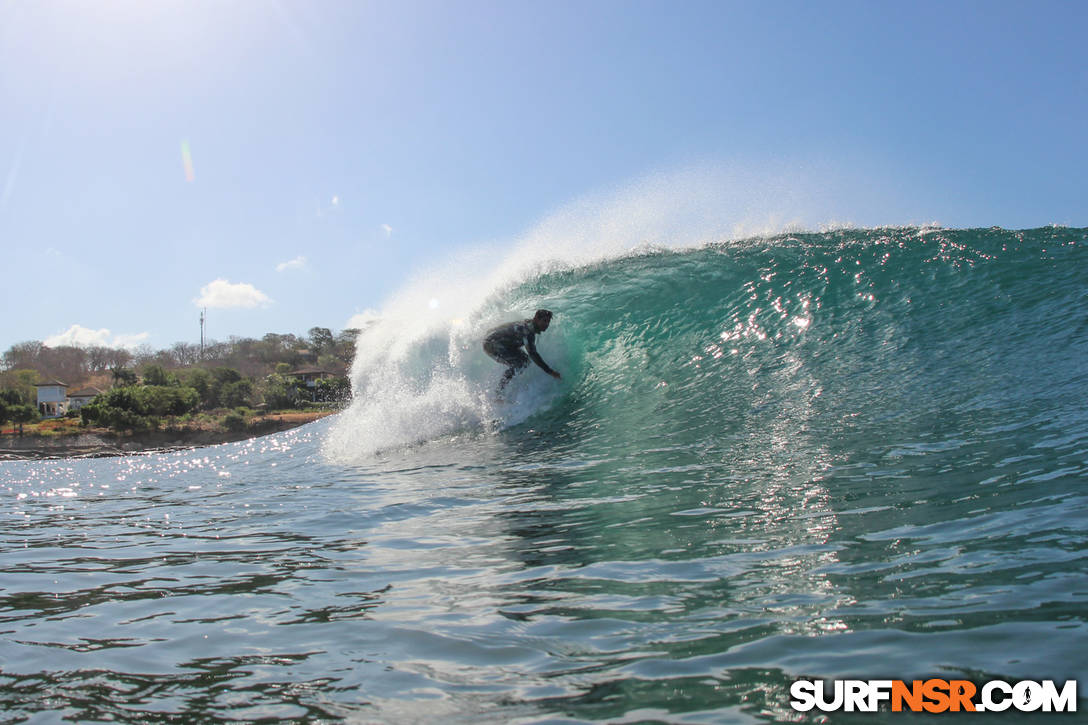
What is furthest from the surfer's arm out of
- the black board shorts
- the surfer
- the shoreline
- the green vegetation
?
the shoreline

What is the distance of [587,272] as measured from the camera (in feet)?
44.8

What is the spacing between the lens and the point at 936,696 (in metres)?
1.75

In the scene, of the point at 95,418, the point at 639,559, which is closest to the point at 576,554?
the point at 639,559

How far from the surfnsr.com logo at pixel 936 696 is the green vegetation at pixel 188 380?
11.9 meters

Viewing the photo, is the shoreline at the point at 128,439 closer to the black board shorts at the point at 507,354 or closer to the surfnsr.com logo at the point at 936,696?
the black board shorts at the point at 507,354

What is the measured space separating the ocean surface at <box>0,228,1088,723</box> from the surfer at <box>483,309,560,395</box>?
384 mm

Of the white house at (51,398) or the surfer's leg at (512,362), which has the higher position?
the white house at (51,398)

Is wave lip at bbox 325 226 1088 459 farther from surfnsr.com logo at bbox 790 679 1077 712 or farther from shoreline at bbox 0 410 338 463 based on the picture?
shoreline at bbox 0 410 338 463

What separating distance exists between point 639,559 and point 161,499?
5.77 metres

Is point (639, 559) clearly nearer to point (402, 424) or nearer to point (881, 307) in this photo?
point (402, 424)

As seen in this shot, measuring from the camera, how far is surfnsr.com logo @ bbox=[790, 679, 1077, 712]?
66.2 inches

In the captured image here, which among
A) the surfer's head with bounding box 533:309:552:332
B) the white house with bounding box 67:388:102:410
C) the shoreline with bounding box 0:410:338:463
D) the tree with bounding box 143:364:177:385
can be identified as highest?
the tree with bounding box 143:364:177:385

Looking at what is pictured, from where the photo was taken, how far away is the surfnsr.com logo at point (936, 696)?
1.68 meters

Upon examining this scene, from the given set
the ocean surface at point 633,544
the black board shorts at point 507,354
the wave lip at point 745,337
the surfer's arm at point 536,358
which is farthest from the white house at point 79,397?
the surfer's arm at point 536,358
